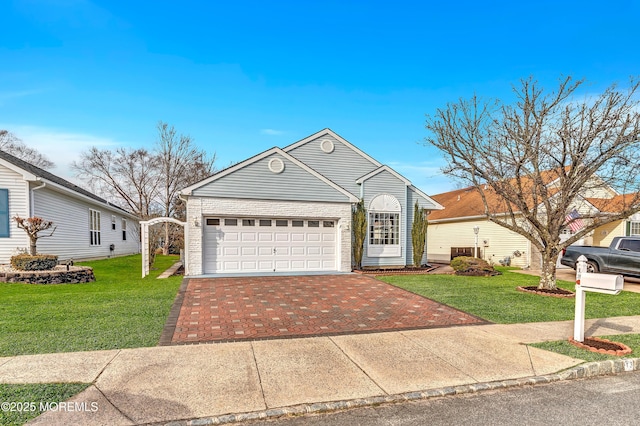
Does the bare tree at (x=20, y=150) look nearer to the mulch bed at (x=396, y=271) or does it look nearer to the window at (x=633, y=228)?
the mulch bed at (x=396, y=271)

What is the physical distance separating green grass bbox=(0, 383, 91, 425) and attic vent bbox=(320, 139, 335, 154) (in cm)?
1418

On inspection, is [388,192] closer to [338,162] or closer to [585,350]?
[338,162]

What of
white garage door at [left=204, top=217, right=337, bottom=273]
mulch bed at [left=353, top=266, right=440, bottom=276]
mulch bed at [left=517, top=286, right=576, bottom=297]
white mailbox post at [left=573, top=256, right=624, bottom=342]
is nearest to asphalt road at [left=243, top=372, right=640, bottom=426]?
white mailbox post at [left=573, top=256, right=624, bottom=342]

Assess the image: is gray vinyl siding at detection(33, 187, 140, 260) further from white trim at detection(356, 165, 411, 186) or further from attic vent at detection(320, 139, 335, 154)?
white trim at detection(356, 165, 411, 186)

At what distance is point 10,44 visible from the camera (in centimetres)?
1137

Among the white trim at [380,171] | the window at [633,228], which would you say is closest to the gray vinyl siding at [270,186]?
the white trim at [380,171]

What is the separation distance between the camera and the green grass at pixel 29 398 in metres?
3.22

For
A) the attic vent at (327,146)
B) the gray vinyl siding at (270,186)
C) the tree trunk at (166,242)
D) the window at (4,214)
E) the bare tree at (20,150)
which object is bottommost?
the tree trunk at (166,242)

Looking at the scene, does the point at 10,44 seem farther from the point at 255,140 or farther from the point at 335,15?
the point at 255,140

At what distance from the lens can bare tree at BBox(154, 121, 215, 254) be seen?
3181 cm

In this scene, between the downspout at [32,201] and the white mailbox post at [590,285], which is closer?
the white mailbox post at [590,285]

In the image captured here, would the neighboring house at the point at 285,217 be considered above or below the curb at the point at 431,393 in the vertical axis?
above

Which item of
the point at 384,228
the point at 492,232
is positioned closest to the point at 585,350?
the point at 384,228

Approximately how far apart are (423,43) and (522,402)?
47.1 ft
